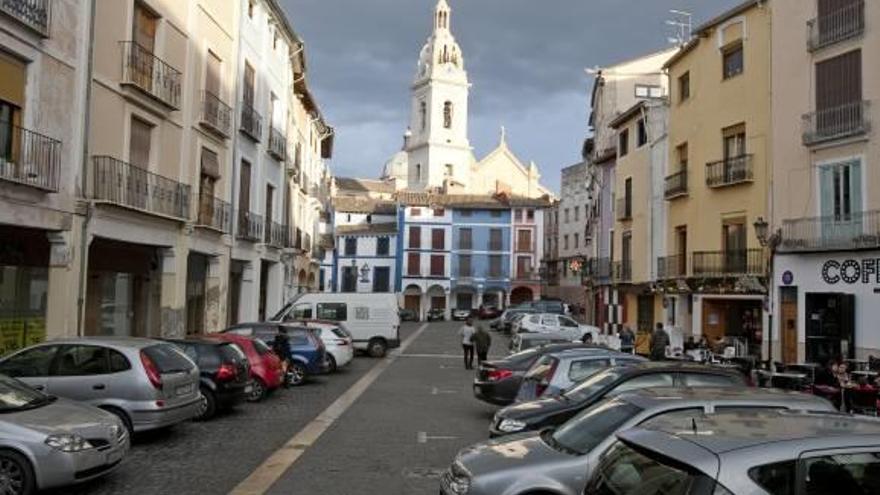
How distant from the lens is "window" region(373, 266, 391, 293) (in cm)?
8312

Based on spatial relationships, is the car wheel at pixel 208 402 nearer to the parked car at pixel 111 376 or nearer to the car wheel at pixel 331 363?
the parked car at pixel 111 376

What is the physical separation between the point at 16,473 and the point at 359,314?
23778 millimetres

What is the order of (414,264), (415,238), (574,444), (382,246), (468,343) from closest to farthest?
(574,444) < (468,343) < (414,264) < (415,238) < (382,246)

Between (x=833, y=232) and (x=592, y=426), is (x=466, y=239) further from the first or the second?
(x=592, y=426)

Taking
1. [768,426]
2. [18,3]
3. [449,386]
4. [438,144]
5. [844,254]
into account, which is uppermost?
[438,144]

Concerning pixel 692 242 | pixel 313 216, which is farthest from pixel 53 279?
pixel 313 216

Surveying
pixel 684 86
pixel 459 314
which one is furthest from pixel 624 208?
pixel 459 314

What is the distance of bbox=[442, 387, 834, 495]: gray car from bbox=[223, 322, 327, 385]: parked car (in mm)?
14073

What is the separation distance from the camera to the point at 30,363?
39.0 ft

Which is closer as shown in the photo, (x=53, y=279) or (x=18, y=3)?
(x=18, y=3)

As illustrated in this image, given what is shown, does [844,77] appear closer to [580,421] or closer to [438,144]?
[580,421]

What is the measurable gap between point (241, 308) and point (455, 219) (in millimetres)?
51581

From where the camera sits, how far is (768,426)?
14.8 feet

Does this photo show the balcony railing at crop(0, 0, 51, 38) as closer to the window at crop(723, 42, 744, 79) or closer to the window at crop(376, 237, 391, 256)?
the window at crop(723, 42, 744, 79)
